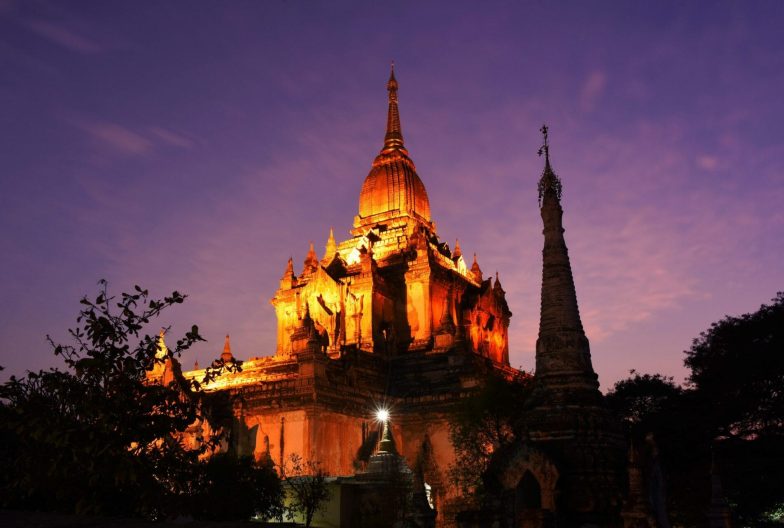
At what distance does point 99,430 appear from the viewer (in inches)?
524

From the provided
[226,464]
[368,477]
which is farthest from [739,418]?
[226,464]

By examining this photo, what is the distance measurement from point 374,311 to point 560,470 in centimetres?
3394

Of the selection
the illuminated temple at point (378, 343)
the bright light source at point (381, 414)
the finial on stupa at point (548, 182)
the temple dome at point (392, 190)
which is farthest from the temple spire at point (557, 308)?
the temple dome at point (392, 190)

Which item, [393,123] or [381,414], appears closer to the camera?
[381,414]

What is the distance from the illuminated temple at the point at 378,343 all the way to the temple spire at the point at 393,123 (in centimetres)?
11

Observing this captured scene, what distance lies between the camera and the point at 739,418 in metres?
37.6

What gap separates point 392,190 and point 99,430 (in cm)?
4760

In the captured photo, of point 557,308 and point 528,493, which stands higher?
point 557,308

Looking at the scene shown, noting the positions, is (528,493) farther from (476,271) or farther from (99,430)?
(476,271)

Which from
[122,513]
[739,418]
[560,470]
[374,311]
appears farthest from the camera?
[374,311]

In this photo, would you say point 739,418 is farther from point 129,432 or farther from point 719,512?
point 129,432

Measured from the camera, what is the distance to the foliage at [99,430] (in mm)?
13211

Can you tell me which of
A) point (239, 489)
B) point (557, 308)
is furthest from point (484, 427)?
point (557, 308)

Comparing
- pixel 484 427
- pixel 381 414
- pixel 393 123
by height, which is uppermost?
pixel 393 123
